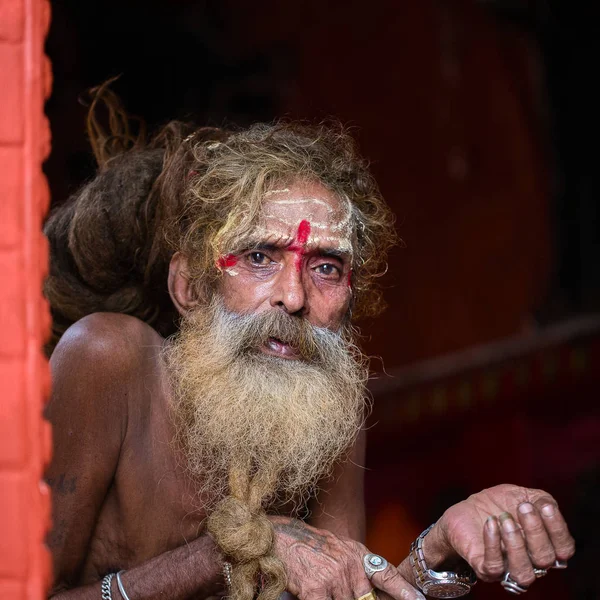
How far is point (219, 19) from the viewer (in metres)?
6.75

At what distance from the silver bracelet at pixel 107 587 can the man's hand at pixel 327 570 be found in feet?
1.51

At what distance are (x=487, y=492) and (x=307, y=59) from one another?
15.1 ft

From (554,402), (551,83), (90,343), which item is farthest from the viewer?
(551,83)

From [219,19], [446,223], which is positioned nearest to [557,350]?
[446,223]

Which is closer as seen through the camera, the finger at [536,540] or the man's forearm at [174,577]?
the finger at [536,540]

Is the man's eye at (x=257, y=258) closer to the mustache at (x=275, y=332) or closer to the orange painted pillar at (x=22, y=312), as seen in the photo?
the mustache at (x=275, y=332)

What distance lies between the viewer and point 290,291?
3.00 m

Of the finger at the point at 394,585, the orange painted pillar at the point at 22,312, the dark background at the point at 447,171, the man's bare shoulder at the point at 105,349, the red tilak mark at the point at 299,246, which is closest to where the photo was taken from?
the orange painted pillar at the point at 22,312

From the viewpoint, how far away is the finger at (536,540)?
8.30ft

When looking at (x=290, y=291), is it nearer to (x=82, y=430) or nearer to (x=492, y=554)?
→ (x=82, y=430)

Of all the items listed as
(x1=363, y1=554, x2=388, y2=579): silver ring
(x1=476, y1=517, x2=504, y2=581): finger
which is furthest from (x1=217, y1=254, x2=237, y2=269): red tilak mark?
(x1=476, y1=517, x2=504, y2=581): finger

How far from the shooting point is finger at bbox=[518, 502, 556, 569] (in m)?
2.53

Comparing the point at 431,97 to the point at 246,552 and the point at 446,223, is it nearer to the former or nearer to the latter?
the point at 446,223

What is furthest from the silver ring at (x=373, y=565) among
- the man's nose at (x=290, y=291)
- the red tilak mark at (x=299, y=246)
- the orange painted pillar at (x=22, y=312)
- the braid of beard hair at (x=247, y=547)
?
the orange painted pillar at (x=22, y=312)
